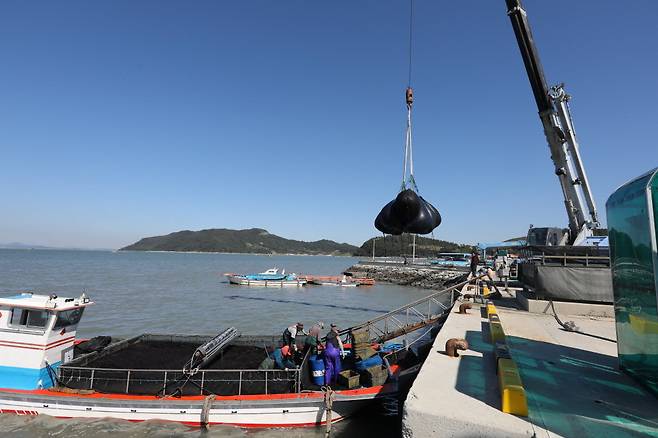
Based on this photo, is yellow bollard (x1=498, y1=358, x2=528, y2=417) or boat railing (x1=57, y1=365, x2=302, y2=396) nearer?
yellow bollard (x1=498, y1=358, x2=528, y2=417)

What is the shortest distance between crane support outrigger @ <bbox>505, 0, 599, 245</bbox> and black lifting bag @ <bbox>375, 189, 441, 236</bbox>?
30.6ft

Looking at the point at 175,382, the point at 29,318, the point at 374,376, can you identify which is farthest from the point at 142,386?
the point at 374,376

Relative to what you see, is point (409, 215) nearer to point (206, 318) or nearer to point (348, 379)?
point (348, 379)

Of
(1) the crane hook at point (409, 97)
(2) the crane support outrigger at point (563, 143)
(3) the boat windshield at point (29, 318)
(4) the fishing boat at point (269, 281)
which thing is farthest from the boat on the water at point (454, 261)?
(3) the boat windshield at point (29, 318)

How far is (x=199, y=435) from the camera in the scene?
332 inches

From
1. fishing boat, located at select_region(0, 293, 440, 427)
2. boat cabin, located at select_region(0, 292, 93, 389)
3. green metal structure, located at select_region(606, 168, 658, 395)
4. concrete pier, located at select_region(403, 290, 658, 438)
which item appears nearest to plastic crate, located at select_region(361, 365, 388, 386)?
fishing boat, located at select_region(0, 293, 440, 427)

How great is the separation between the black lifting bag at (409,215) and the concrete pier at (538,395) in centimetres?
399

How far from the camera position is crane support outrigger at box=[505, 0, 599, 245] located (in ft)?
51.6

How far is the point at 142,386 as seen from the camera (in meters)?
9.11

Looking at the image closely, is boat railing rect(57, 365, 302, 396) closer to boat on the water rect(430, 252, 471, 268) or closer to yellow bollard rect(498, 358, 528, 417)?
yellow bollard rect(498, 358, 528, 417)

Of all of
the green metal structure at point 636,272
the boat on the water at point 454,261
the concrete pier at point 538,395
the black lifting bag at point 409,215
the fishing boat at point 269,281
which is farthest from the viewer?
the boat on the water at point 454,261

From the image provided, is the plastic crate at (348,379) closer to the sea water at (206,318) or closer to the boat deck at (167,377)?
the sea water at (206,318)

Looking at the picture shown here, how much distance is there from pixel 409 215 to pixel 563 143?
38.2 feet

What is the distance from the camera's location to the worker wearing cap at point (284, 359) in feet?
31.3
